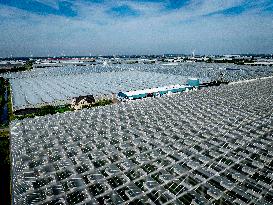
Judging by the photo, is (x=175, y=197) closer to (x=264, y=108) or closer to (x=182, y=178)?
(x=182, y=178)

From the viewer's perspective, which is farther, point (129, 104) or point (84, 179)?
point (129, 104)

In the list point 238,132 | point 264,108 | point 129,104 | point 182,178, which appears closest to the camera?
point 182,178

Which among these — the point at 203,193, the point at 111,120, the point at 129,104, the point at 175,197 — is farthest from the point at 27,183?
the point at 129,104

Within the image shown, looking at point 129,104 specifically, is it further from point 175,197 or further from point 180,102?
point 175,197

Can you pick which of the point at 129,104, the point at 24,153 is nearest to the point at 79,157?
the point at 24,153

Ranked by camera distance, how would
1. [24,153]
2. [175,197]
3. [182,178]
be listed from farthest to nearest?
1. [24,153]
2. [182,178]
3. [175,197]

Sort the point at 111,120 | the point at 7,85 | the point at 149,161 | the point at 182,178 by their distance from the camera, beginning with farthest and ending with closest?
the point at 7,85 < the point at 111,120 < the point at 149,161 < the point at 182,178
